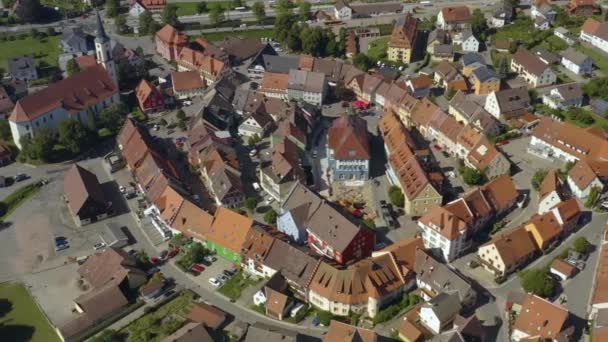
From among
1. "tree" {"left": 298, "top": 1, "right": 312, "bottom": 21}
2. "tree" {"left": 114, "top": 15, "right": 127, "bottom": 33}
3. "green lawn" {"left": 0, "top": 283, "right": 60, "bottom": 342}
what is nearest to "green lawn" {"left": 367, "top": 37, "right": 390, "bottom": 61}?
"tree" {"left": 298, "top": 1, "right": 312, "bottom": 21}

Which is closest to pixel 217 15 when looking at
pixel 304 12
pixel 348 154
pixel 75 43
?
pixel 304 12

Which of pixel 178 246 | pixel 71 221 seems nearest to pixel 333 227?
pixel 178 246

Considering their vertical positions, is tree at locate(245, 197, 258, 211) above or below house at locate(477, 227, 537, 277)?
below

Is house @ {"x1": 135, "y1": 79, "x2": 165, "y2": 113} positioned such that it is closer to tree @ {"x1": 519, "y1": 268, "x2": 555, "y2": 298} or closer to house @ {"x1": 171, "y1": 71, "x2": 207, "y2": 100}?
house @ {"x1": 171, "y1": 71, "x2": 207, "y2": 100}

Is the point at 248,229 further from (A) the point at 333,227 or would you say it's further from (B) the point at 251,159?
(B) the point at 251,159

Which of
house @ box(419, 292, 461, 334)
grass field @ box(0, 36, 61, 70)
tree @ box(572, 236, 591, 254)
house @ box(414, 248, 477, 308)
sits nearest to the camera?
house @ box(419, 292, 461, 334)

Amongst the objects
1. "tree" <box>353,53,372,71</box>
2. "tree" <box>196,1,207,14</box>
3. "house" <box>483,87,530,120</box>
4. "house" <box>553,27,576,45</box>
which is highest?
"house" <box>553,27,576,45</box>

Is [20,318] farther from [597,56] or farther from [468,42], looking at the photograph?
[597,56]
